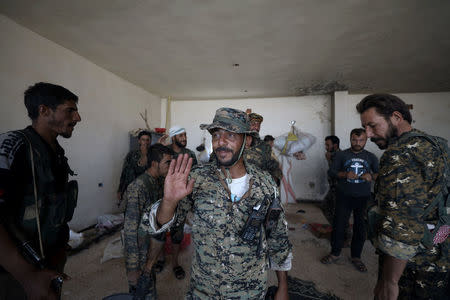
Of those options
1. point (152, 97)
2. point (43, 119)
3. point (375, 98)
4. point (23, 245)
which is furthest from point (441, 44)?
point (152, 97)

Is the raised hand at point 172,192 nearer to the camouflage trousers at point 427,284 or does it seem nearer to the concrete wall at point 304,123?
the camouflage trousers at point 427,284

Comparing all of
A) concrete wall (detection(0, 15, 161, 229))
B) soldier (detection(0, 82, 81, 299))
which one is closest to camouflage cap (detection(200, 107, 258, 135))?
soldier (detection(0, 82, 81, 299))

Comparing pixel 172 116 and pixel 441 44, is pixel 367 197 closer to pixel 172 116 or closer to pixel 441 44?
pixel 441 44

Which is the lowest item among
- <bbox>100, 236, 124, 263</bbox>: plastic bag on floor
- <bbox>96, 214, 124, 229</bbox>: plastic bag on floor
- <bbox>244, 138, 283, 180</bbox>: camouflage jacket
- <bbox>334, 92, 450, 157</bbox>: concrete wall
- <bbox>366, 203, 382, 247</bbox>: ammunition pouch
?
<bbox>100, 236, 124, 263</bbox>: plastic bag on floor

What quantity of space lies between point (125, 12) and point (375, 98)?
2.97 m

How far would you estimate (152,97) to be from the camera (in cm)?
655

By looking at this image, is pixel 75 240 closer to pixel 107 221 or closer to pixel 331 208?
pixel 107 221

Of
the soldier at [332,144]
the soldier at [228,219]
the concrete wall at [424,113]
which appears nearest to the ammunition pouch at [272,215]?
the soldier at [228,219]

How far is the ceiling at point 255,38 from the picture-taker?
2.52m

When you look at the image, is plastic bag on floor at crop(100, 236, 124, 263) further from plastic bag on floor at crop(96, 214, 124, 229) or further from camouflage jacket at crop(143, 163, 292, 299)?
camouflage jacket at crop(143, 163, 292, 299)

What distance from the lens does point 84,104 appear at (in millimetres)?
4062

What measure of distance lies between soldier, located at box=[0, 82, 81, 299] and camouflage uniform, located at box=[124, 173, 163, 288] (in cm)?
45

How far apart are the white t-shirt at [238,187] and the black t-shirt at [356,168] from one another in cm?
234

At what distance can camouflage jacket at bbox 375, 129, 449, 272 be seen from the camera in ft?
3.82
